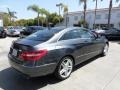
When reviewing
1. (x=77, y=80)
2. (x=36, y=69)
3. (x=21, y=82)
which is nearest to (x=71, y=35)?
(x=77, y=80)

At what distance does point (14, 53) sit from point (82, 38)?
235 cm

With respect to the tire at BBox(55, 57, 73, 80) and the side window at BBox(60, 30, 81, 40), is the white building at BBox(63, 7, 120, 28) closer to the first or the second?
the side window at BBox(60, 30, 81, 40)

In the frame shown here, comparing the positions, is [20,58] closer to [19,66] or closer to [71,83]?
[19,66]

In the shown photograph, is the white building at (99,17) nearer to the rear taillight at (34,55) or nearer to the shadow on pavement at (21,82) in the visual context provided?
the shadow on pavement at (21,82)

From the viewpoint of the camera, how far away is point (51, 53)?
4332 millimetres

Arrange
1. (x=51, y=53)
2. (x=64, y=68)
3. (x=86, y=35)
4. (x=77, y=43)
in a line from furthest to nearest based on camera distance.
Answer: (x=86, y=35)
(x=77, y=43)
(x=64, y=68)
(x=51, y=53)

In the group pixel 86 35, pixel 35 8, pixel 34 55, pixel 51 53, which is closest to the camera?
pixel 34 55

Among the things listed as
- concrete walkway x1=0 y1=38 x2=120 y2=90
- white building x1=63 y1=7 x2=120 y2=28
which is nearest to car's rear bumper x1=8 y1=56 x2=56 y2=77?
concrete walkway x1=0 y1=38 x2=120 y2=90

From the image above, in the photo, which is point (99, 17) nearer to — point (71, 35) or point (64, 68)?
point (71, 35)

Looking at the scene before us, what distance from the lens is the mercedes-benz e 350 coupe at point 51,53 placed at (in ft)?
13.6

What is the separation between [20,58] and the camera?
4.33 metres

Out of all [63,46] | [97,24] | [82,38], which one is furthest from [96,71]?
[97,24]

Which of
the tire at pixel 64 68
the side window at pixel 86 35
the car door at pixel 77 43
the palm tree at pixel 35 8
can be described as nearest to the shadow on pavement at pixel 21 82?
the tire at pixel 64 68

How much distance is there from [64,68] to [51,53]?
2.65 feet
